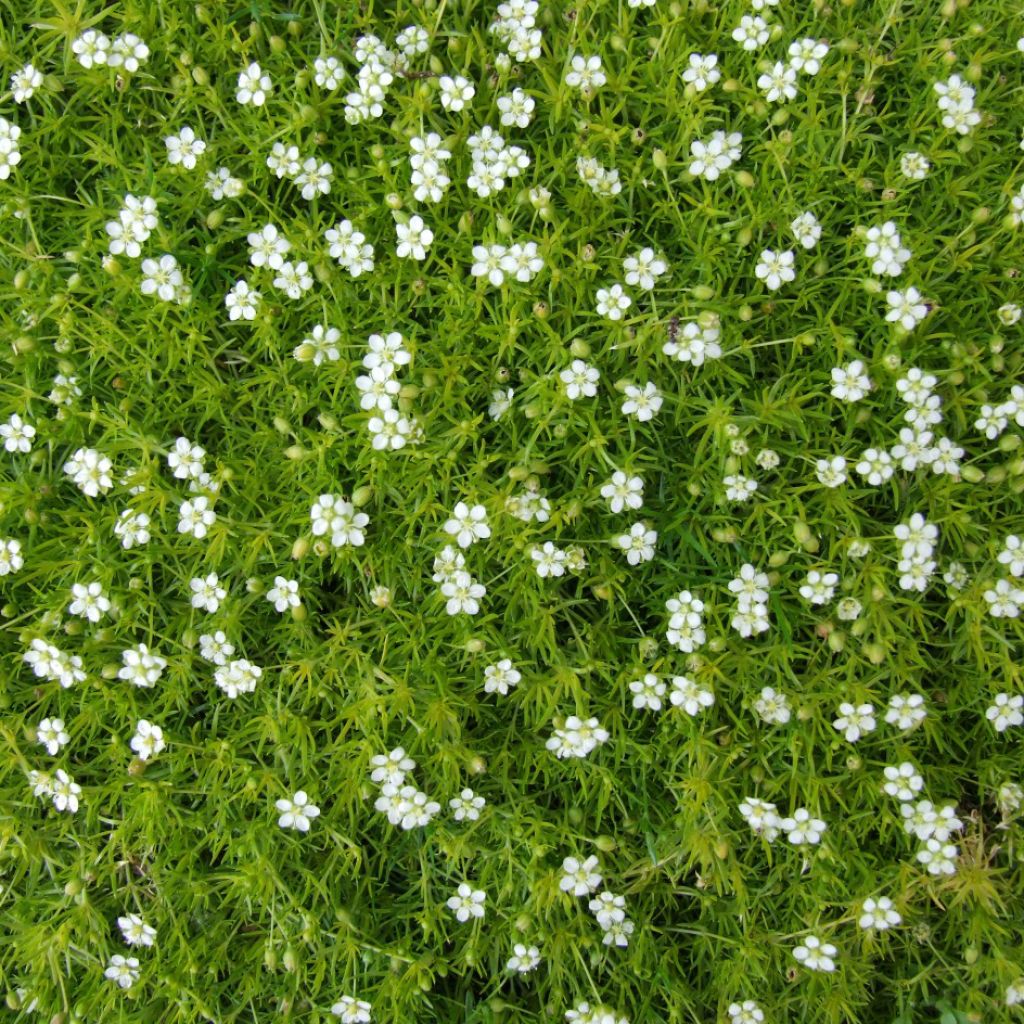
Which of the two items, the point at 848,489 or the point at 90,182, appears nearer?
the point at 848,489

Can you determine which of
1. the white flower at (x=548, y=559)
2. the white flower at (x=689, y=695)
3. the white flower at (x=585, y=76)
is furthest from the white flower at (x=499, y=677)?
the white flower at (x=585, y=76)

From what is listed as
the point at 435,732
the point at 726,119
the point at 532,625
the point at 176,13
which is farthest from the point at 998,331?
the point at 176,13

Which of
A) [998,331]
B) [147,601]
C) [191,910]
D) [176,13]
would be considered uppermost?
[176,13]

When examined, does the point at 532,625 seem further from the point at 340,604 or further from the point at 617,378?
the point at 617,378

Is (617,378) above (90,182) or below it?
below

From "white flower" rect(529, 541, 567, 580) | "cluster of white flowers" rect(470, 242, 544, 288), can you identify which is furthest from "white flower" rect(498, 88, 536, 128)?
"white flower" rect(529, 541, 567, 580)
